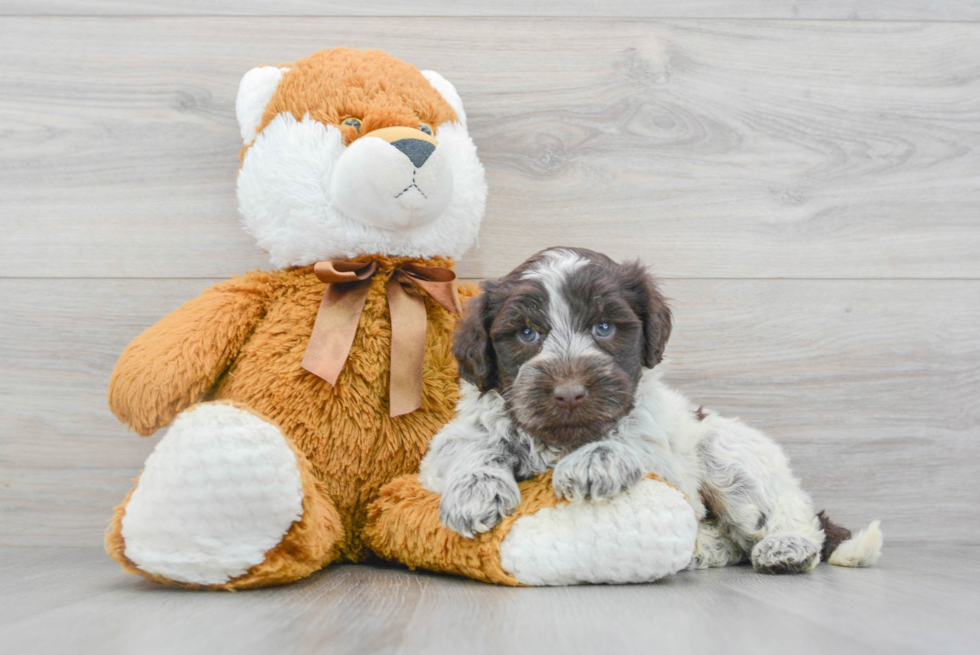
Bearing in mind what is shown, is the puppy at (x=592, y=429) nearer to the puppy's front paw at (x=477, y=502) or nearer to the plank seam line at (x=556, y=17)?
the puppy's front paw at (x=477, y=502)

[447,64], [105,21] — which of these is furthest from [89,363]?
[447,64]

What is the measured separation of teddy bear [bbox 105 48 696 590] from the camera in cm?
125

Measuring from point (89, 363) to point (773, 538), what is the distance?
5.57 ft

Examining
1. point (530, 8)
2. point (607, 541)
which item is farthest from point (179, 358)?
point (530, 8)

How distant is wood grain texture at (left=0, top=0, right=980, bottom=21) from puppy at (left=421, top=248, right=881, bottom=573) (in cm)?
92

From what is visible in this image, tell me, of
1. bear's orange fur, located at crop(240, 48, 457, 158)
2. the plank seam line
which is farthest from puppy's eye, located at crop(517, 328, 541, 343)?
the plank seam line

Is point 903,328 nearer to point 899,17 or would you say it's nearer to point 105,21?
point 899,17

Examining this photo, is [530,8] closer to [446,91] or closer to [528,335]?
[446,91]

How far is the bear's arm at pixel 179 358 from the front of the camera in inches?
56.9

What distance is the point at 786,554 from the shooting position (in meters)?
1.45

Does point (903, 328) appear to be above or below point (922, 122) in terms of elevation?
below

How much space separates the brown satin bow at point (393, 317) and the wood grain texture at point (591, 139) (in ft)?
1.18

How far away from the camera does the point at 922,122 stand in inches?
79.8

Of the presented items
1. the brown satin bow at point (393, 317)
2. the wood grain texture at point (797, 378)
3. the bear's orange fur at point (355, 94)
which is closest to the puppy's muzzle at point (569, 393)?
the brown satin bow at point (393, 317)
